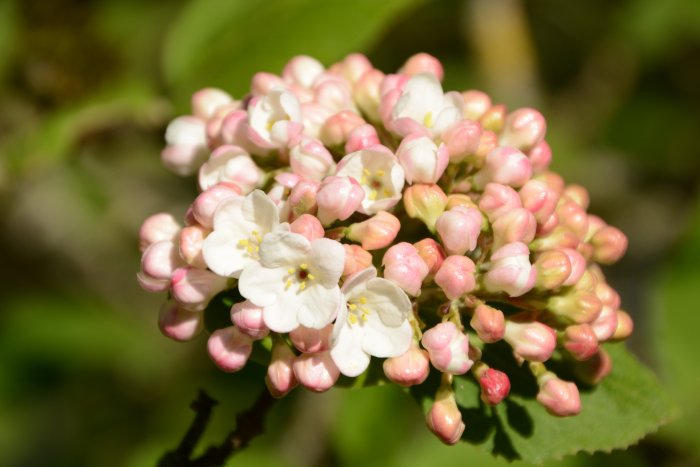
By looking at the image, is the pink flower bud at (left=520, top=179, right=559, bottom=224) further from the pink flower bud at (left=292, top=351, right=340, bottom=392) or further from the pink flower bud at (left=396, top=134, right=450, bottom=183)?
the pink flower bud at (left=292, top=351, right=340, bottom=392)

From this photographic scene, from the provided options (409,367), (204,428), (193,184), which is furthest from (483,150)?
(193,184)

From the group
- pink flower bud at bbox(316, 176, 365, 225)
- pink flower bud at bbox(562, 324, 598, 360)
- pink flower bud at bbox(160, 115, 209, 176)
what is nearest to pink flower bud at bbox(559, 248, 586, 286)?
pink flower bud at bbox(562, 324, 598, 360)

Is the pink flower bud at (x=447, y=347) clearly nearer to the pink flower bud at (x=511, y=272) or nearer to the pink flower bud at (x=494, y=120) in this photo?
the pink flower bud at (x=511, y=272)

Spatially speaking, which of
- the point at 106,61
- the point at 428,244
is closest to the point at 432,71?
the point at 428,244

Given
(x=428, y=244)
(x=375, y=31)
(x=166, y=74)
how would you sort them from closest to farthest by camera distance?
(x=428, y=244)
(x=375, y=31)
(x=166, y=74)

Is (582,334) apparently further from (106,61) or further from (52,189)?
(52,189)

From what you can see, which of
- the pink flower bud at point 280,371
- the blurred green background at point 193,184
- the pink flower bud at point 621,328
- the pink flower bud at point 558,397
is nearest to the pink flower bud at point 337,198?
the pink flower bud at point 280,371
